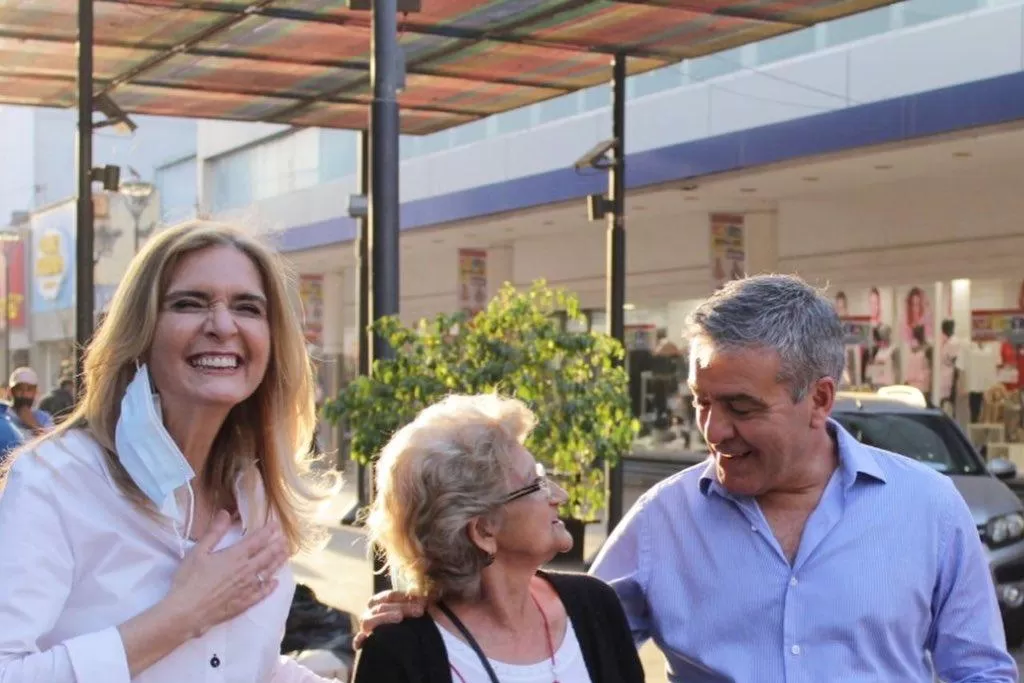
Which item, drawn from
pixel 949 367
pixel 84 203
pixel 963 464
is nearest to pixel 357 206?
pixel 84 203

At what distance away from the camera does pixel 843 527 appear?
3574mm

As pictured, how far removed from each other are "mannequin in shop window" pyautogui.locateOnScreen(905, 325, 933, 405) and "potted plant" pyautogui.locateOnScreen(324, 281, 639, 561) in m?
14.4

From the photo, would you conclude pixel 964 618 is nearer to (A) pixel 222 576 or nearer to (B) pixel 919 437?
(A) pixel 222 576

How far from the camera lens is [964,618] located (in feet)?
11.6

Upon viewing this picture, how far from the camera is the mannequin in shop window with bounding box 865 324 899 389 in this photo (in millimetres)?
27828

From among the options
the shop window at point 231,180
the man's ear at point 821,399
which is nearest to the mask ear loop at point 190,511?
the man's ear at point 821,399

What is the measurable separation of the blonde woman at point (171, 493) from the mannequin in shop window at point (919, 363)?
24.5 meters

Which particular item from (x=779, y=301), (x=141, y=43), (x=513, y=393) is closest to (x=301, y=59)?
(x=141, y=43)

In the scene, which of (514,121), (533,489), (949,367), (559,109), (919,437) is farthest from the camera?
(514,121)

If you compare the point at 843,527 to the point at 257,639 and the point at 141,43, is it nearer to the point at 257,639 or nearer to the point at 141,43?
the point at 257,639

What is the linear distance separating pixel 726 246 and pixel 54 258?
97.7 feet

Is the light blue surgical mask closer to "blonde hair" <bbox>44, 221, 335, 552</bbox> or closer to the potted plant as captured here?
"blonde hair" <bbox>44, 221, 335, 552</bbox>

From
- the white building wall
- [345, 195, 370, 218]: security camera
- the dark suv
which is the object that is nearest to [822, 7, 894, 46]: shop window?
the white building wall

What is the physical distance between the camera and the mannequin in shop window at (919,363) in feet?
88.8
